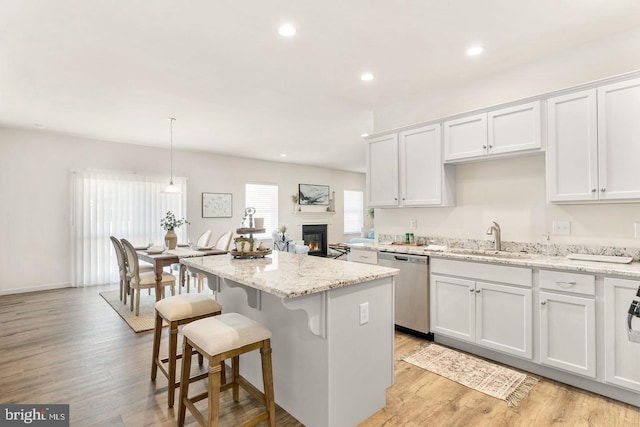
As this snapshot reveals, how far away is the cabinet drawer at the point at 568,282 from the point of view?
2.21 meters

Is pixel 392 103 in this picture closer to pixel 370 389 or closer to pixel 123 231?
pixel 370 389

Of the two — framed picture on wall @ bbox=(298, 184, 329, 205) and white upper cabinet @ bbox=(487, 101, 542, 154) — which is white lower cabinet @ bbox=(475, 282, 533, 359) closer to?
white upper cabinet @ bbox=(487, 101, 542, 154)

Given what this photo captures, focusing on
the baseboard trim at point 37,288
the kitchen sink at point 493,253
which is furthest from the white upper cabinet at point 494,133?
the baseboard trim at point 37,288

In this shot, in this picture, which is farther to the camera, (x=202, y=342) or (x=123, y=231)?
(x=123, y=231)

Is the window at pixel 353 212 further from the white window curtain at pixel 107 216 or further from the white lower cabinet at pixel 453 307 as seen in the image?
the white lower cabinet at pixel 453 307

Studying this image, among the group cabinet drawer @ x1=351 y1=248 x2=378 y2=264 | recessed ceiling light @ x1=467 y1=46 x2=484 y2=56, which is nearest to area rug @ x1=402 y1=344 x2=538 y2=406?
cabinet drawer @ x1=351 y1=248 x2=378 y2=264

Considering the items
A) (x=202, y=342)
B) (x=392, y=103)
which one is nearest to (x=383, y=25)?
(x=392, y=103)

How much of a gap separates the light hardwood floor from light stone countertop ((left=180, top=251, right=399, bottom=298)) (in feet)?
2.97

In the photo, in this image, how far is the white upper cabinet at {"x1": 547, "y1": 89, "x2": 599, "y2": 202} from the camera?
2434 mm

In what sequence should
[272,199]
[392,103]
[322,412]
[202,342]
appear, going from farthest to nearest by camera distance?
[272,199], [392,103], [322,412], [202,342]

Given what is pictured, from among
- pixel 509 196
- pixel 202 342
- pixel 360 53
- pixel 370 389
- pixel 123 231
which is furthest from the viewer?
pixel 123 231

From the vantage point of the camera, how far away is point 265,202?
819cm

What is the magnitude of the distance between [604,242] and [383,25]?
2440 mm

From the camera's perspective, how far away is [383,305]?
206cm
